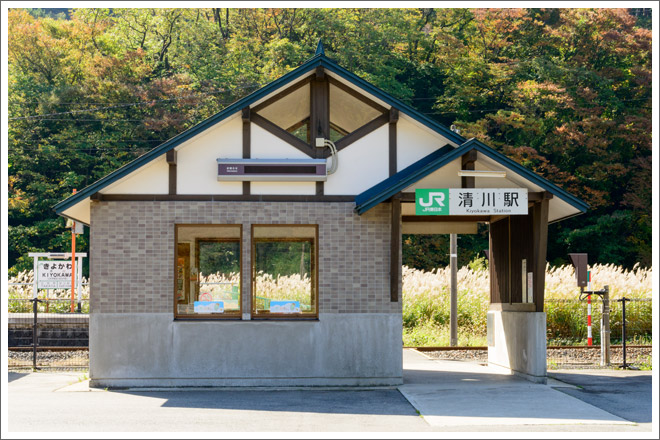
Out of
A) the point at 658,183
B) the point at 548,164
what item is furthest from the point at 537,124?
the point at 658,183

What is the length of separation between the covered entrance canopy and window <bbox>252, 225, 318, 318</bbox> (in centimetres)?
121

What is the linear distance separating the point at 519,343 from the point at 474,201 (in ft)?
10.5

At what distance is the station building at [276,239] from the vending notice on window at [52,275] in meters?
11.3

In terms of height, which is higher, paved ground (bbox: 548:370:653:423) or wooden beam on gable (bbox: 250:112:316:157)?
wooden beam on gable (bbox: 250:112:316:157)

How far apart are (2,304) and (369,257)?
5.89m

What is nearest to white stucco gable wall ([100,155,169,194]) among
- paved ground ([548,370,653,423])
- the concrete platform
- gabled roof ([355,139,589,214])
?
gabled roof ([355,139,589,214])

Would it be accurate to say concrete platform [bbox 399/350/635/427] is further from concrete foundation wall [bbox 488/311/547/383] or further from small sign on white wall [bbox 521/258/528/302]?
small sign on white wall [bbox 521/258/528/302]

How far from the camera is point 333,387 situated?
14.8 metres

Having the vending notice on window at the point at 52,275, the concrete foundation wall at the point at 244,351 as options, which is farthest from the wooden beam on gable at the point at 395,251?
the vending notice on window at the point at 52,275


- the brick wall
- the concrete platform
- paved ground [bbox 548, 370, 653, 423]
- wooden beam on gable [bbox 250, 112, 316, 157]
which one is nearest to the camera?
the concrete platform

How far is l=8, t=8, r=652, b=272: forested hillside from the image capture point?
135 feet

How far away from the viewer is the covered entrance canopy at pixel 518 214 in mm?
14477

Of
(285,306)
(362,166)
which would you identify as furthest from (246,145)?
(285,306)

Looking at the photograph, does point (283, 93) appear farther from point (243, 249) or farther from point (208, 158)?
point (243, 249)
